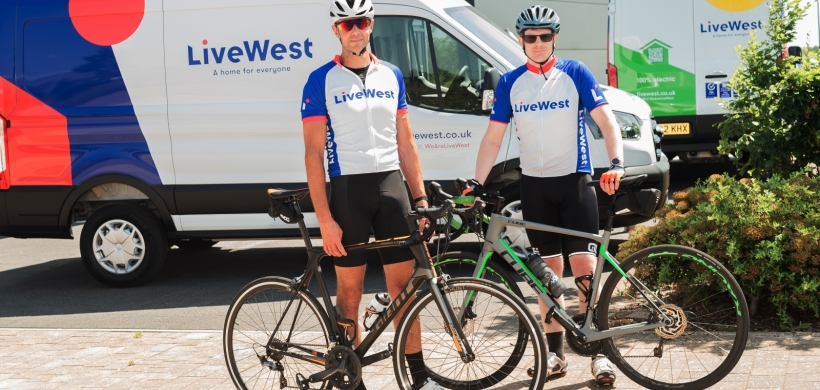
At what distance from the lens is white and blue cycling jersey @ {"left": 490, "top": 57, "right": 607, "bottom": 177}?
16.4ft

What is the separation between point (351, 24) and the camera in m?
4.52

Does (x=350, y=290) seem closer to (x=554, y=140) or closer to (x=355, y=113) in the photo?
(x=355, y=113)

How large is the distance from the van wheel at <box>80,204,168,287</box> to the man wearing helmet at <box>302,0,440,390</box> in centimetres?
407

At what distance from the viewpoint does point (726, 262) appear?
5.85 m

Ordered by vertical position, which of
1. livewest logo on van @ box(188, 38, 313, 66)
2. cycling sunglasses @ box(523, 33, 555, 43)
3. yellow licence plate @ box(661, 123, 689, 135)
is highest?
livewest logo on van @ box(188, 38, 313, 66)

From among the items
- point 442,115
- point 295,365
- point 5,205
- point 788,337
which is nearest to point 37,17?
point 5,205

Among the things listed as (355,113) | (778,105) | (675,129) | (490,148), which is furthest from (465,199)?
(675,129)

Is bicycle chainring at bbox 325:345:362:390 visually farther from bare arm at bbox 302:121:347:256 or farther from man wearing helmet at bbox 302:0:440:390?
bare arm at bbox 302:121:347:256

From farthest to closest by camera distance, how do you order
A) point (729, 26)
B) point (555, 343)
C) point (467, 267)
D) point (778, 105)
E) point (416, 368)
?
1. point (729, 26)
2. point (778, 105)
3. point (467, 267)
4. point (555, 343)
5. point (416, 368)

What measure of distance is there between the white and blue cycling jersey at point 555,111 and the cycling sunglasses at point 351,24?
0.90m

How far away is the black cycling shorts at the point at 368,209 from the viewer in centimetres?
466

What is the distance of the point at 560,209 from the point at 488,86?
2671 mm

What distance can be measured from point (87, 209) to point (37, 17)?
1.60 meters

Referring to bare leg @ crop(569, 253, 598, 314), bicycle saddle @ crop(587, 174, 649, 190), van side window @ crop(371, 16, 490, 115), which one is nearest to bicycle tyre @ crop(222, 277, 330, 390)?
bare leg @ crop(569, 253, 598, 314)
